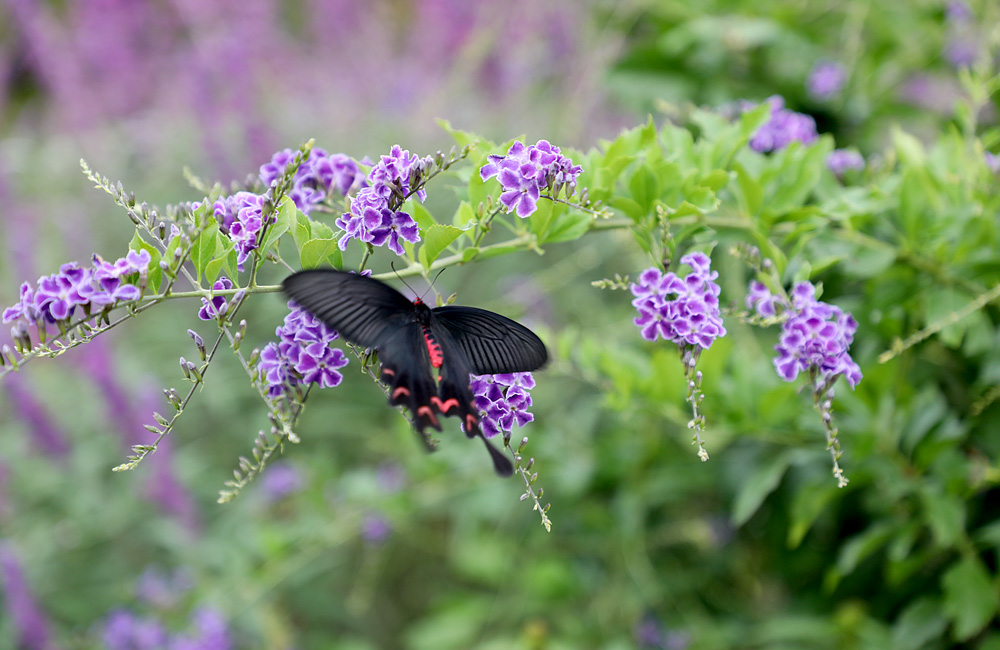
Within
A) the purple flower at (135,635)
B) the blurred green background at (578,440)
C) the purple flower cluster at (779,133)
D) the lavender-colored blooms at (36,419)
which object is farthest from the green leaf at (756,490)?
the lavender-colored blooms at (36,419)

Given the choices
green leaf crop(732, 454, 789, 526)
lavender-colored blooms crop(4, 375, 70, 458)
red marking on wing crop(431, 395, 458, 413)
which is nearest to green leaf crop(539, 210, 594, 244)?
red marking on wing crop(431, 395, 458, 413)

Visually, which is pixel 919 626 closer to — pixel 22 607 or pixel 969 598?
pixel 969 598

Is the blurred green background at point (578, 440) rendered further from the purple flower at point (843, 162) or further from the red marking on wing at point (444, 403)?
the red marking on wing at point (444, 403)

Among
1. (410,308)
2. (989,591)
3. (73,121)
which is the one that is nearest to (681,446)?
(989,591)

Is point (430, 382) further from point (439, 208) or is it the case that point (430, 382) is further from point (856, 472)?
point (439, 208)

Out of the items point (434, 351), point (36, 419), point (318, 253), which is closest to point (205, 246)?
point (318, 253)
